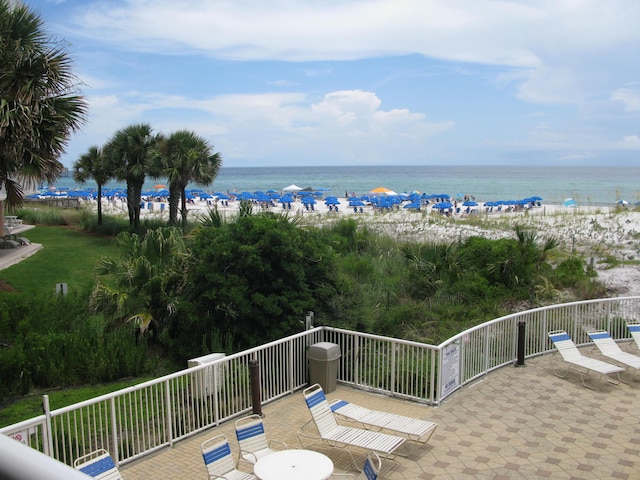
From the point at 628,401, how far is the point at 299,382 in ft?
19.3

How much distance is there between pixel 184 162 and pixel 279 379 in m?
22.8

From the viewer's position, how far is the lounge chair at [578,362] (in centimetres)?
1141

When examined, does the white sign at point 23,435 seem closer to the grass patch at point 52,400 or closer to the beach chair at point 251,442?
the beach chair at point 251,442

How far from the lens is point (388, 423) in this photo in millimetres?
8906

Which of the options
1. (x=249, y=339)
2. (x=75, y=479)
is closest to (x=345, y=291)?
(x=249, y=339)

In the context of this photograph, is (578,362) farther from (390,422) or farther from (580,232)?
(580,232)

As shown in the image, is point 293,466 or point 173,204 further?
point 173,204

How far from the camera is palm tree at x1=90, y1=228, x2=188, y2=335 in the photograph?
14239 mm

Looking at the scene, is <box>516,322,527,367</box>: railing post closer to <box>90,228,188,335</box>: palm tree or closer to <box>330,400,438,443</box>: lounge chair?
<box>330,400,438,443</box>: lounge chair

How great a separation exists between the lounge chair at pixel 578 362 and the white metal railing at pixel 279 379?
77 cm

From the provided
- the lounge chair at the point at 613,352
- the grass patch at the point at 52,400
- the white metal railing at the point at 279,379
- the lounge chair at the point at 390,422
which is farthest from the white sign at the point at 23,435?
the lounge chair at the point at 613,352

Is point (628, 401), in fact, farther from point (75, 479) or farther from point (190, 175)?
point (190, 175)

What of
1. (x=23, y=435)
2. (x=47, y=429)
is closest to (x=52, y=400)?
(x=47, y=429)

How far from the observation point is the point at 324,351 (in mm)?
11273
